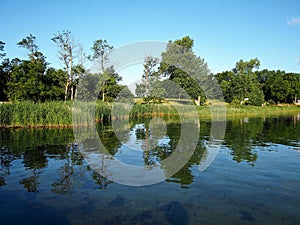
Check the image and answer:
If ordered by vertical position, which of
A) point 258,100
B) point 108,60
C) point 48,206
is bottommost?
point 48,206

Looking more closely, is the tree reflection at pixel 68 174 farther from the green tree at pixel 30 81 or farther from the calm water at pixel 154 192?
the green tree at pixel 30 81

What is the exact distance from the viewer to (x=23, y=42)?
133ft

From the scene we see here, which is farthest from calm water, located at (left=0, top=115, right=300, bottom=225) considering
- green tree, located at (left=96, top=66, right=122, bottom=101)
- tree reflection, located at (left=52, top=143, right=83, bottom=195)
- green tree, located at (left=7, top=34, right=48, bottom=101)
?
green tree, located at (left=96, top=66, right=122, bottom=101)

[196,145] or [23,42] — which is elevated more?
[23,42]

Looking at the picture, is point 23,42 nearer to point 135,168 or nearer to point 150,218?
point 135,168

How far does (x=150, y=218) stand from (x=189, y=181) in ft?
9.42

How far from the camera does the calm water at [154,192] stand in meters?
5.98

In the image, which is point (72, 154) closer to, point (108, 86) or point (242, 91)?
point (108, 86)

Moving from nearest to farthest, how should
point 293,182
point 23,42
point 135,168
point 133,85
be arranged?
point 293,182 < point 135,168 < point 23,42 < point 133,85

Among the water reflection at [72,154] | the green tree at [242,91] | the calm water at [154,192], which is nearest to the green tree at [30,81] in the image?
the water reflection at [72,154]

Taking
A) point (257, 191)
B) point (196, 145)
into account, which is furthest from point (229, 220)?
point (196, 145)

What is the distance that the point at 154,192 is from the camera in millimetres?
7547

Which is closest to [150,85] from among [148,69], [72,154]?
[148,69]

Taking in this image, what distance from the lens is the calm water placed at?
19.6 ft
